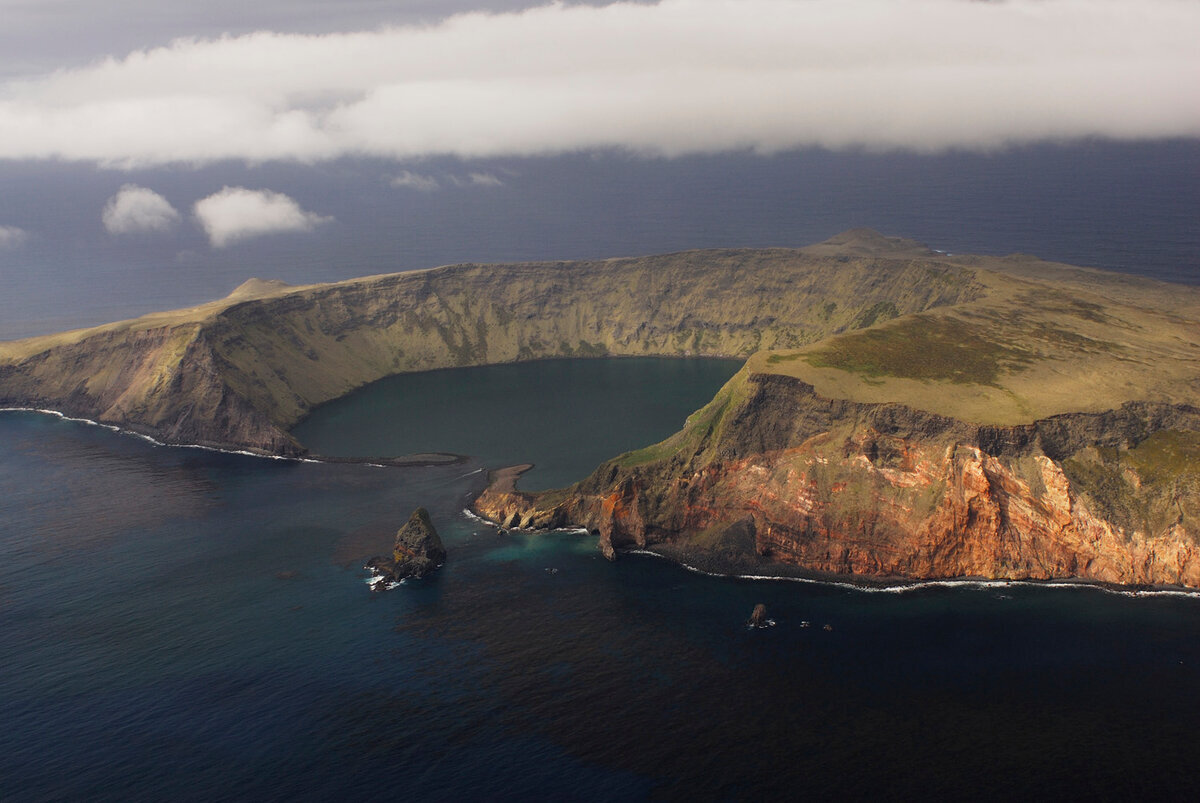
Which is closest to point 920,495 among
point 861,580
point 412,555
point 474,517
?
point 861,580

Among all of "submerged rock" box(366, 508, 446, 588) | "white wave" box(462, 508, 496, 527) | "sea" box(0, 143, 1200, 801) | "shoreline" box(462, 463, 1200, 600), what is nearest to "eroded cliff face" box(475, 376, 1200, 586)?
"shoreline" box(462, 463, 1200, 600)

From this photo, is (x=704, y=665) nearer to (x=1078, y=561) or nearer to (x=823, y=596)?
(x=823, y=596)

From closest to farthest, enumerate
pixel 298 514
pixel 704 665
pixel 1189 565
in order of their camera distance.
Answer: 1. pixel 704 665
2. pixel 1189 565
3. pixel 298 514

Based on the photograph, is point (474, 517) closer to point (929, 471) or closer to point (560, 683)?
point (560, 683)

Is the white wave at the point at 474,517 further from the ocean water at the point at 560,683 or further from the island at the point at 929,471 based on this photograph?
the ocean water at the point at 560,683

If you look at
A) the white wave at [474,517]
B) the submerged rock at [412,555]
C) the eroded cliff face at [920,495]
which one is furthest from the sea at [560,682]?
the white wave at [474,517]

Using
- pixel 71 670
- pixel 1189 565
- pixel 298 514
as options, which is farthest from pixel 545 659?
pixel 1189 565
